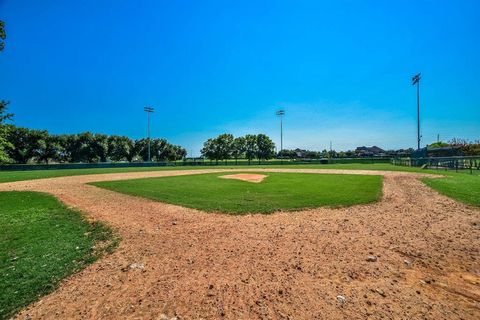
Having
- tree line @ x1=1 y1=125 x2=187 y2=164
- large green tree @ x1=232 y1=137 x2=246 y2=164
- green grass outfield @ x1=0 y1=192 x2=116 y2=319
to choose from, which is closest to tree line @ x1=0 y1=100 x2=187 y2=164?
tree line @ x1=1 y1=125 x2=187 y2=164

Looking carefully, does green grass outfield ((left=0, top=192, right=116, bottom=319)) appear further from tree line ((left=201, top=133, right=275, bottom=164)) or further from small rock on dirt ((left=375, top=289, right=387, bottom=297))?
tree line ((left=201, top=133, right=275, bottom=164))

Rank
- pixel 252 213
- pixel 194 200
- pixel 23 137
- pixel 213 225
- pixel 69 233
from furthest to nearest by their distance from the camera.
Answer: pixel 23 137 → pixel 194 200 → pixel 252 213 → pixel 213 225 → pixel 69 233

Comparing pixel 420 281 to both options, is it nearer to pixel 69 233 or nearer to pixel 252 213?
pixel 252 213

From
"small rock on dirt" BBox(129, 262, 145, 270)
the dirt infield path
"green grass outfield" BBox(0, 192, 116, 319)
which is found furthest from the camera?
"small rock on dirt" BBox(129, 262, 145, 270)

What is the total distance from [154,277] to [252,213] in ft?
14.9

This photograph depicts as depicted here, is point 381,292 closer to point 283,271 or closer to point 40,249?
point 283,271

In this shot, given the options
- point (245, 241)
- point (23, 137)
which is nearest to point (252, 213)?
point (245, 241)

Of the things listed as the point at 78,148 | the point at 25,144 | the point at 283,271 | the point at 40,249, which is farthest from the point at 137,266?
the point at 78,148

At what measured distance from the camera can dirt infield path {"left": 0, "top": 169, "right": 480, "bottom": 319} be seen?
123 inches

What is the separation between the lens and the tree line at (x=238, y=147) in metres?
81.7

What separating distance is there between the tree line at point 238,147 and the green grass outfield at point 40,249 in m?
72.6

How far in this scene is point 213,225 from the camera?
22.9 ft

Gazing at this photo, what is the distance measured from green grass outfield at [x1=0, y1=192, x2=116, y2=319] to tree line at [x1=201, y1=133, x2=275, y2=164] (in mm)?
72637

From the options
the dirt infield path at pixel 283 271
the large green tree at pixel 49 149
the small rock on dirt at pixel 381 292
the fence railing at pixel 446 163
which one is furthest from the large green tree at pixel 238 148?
the small rock on dirt at pixel 381 292
